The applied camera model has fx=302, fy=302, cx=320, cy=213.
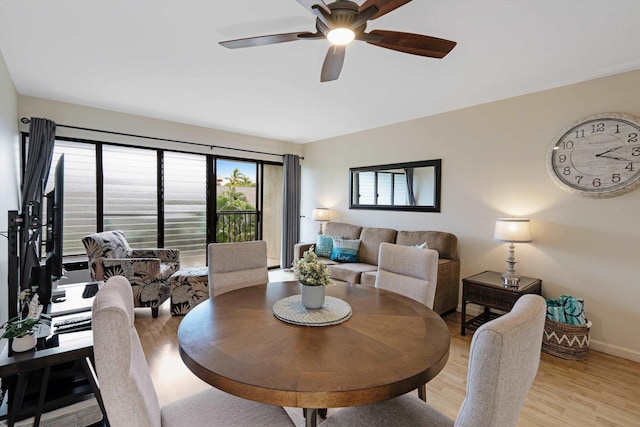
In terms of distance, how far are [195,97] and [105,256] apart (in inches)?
81.1

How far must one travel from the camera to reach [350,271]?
384 cm

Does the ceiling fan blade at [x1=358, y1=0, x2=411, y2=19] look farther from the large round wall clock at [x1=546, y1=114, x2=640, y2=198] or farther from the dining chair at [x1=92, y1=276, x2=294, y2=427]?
the large round wall clock at [x1=546, y1=114, x2=640, y2=198]

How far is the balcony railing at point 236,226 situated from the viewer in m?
5.31

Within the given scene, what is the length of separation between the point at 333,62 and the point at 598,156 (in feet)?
8.69

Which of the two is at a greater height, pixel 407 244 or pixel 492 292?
pixel 407 244

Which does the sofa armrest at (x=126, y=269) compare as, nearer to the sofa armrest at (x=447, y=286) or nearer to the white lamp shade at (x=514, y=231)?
the sofa armrest at (x=447, y=286)

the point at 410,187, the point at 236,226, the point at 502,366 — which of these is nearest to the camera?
the point at 502,366

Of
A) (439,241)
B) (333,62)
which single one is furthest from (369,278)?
(333,62)

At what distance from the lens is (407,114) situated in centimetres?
409

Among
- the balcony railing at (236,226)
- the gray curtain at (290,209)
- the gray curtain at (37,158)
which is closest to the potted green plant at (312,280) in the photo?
the gray curtain at (37,158)

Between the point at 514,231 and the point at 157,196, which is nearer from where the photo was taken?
the point at 514,231

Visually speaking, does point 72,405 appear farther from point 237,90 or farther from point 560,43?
point 560,43

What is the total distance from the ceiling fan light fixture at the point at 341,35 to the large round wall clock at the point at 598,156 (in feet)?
8.52

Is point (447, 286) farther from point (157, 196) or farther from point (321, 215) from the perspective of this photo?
point (157, 196)
